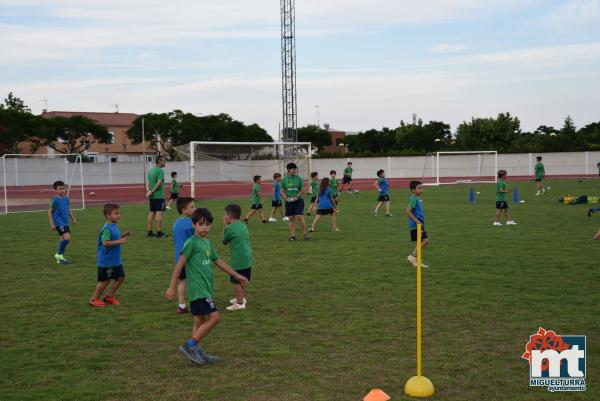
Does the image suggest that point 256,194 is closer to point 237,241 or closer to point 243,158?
point 237,241

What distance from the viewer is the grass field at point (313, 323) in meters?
5.91

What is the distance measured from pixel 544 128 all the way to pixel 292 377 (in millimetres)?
100291

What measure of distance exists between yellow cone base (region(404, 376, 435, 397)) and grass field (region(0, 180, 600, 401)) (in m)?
0.08

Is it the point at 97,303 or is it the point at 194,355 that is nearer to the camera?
the point at 194,355

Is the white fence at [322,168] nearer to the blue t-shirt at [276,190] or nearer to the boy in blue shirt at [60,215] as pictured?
the blue t-shirt at [276,190]

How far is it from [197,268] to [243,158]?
124 ft

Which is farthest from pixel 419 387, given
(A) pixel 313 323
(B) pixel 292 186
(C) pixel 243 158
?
(C) pixel 243 158

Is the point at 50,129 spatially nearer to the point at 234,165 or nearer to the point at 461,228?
the point at 234,165

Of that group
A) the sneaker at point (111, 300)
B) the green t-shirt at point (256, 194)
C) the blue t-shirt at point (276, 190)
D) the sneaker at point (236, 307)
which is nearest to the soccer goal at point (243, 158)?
the blue t-shirt at point (276, 190)

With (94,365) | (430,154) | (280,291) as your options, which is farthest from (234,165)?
(94,365)

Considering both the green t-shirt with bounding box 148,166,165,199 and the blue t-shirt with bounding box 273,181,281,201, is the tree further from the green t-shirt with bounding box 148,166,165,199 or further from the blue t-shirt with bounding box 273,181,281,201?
the green t-shirt with bounding box 148,166,165,199

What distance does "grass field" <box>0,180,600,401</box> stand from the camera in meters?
5.91

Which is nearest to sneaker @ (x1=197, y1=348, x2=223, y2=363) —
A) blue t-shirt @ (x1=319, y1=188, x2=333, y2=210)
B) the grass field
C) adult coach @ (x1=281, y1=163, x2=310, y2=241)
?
the grass field

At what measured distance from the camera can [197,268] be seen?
21.7 ft
